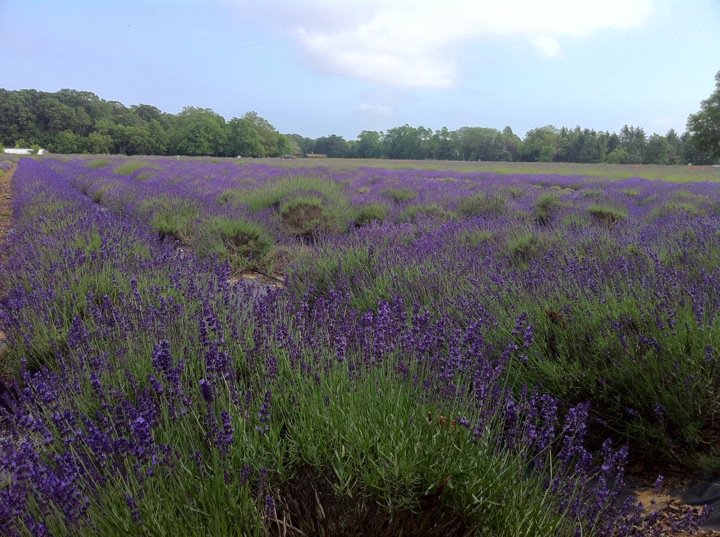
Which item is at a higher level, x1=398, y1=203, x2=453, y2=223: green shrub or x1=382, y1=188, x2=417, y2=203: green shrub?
x1=382, y1=188, x2=417, y2=203: green shrub

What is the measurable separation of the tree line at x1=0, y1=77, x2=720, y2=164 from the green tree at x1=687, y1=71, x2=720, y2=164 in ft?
104

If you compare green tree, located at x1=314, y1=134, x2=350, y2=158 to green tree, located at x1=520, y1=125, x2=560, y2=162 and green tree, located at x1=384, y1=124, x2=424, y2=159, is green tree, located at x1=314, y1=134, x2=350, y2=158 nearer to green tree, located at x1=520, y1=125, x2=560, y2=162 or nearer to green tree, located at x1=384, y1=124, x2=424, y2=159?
green tree, located at x1=384, y1=124, x2=424, y2=159

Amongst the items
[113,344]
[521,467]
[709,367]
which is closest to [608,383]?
[709,367]

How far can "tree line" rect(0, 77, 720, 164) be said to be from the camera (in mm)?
69188

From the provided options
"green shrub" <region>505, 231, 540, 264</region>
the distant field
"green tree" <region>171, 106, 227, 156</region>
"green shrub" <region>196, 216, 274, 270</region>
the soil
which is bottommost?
the soil

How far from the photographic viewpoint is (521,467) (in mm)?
1585

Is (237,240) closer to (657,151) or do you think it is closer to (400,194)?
(400,194)

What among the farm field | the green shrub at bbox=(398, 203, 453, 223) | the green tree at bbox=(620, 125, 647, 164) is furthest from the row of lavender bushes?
the green tree at bbox=(620, 125, 647, 164)

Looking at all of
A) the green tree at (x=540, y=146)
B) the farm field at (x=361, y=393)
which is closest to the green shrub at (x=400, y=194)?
the farm field at (x=361, y=393)

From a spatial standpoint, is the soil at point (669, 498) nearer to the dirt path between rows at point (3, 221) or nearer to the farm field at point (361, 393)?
the farm field at point (361, 393)

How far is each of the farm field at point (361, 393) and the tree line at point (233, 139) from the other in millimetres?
70143

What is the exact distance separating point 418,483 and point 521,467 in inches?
12.5

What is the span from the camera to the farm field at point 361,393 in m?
1.45

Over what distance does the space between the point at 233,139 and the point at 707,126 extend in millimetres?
61650
